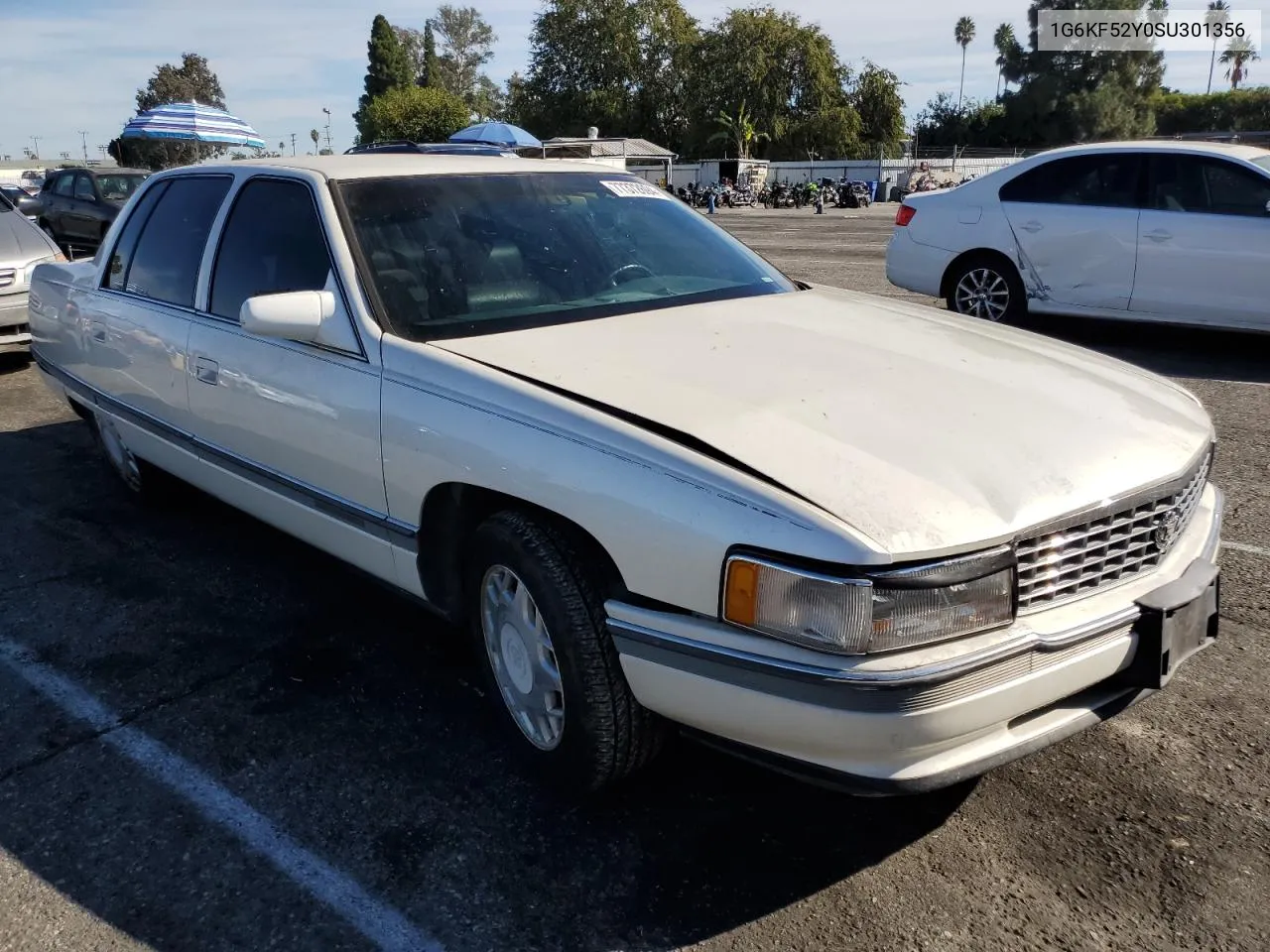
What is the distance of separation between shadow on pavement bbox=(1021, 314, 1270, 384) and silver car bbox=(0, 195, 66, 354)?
26.4 feet

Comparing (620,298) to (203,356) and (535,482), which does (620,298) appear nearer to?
(535,482)

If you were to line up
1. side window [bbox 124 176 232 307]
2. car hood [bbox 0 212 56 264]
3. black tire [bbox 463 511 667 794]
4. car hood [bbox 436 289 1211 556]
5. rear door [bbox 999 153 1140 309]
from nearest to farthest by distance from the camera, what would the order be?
1. car hood [bbox 436 289 1211 556]
2. black tire [bbox 463 511 667 794]
3. side window [bbox 124 176 232 307]
4. rear door [bbox 999 153 1140 309]
5. car hood [bbox 0 212 56 264]

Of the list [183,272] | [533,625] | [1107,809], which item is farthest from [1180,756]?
[183,272]

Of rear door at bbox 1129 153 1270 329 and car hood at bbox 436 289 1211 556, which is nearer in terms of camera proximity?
car hood at bbox 436 289 1211 556

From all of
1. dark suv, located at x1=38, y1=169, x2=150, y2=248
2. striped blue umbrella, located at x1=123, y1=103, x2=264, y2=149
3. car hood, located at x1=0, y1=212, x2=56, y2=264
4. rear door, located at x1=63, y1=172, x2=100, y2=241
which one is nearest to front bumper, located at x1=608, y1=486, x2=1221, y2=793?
car hood, located at x1=0, y1=212, x2=56, y2=264

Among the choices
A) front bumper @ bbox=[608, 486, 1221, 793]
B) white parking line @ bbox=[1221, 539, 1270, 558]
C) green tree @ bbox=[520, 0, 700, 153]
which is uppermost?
green tree @ bbox=[520, 0, 700, 153]

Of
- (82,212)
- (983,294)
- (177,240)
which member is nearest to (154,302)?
(177,240)

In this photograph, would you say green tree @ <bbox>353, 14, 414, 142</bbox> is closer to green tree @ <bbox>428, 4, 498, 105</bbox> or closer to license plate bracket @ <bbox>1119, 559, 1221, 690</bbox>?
green tree @ <bbox>428, 4, 498, 105</bbox>

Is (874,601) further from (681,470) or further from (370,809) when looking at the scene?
(370,809)

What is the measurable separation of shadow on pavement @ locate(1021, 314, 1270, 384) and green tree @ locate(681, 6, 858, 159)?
58600 millimetres

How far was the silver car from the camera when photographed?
8.39 meters

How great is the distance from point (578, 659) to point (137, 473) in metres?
3.37

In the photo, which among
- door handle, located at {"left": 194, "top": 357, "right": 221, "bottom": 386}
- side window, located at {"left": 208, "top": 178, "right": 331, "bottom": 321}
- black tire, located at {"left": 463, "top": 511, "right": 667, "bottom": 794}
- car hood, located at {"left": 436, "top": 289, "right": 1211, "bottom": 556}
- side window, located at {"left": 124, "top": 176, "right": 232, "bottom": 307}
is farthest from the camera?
side window, located at {"left": 124, "top": 176, "right": 232, "bottom": 307}

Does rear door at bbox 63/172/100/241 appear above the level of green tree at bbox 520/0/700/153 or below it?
below
